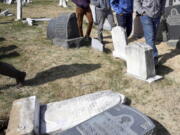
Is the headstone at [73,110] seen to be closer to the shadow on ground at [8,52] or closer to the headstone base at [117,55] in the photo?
the headstone base at [117,55]

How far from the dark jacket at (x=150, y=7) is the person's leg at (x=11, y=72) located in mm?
2596

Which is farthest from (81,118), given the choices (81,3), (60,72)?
(81,3)

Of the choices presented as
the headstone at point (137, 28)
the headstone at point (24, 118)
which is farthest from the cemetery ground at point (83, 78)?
the headstone at point (137, 28)

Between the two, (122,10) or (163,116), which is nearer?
(163,116)

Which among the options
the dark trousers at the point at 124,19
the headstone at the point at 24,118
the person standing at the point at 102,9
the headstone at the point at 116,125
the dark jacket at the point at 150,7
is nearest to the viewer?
the headstone at the point at 116,125

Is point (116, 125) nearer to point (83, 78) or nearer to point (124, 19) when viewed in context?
point (83, 78)

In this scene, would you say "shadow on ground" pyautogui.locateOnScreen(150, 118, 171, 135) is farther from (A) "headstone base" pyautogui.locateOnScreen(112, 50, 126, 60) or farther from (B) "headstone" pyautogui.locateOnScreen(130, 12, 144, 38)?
(B) "headstone" pyautogui.locateOnScreen(130, 12, 144, 38)

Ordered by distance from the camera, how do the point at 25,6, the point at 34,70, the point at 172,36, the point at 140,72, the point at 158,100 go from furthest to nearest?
the point at 25,6, the point at 172,36, the point at 34,70, the point at 140,72, the point at 158,100

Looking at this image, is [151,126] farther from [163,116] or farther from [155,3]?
[155,3]

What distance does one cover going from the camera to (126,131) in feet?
10.5

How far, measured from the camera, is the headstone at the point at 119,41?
20.3 ft

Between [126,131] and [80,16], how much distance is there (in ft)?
15.3

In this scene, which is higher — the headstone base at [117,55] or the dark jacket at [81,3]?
the dark jacket at [81,3]

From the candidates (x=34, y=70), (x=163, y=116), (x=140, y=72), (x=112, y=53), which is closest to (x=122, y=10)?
(x=112, y=53)
